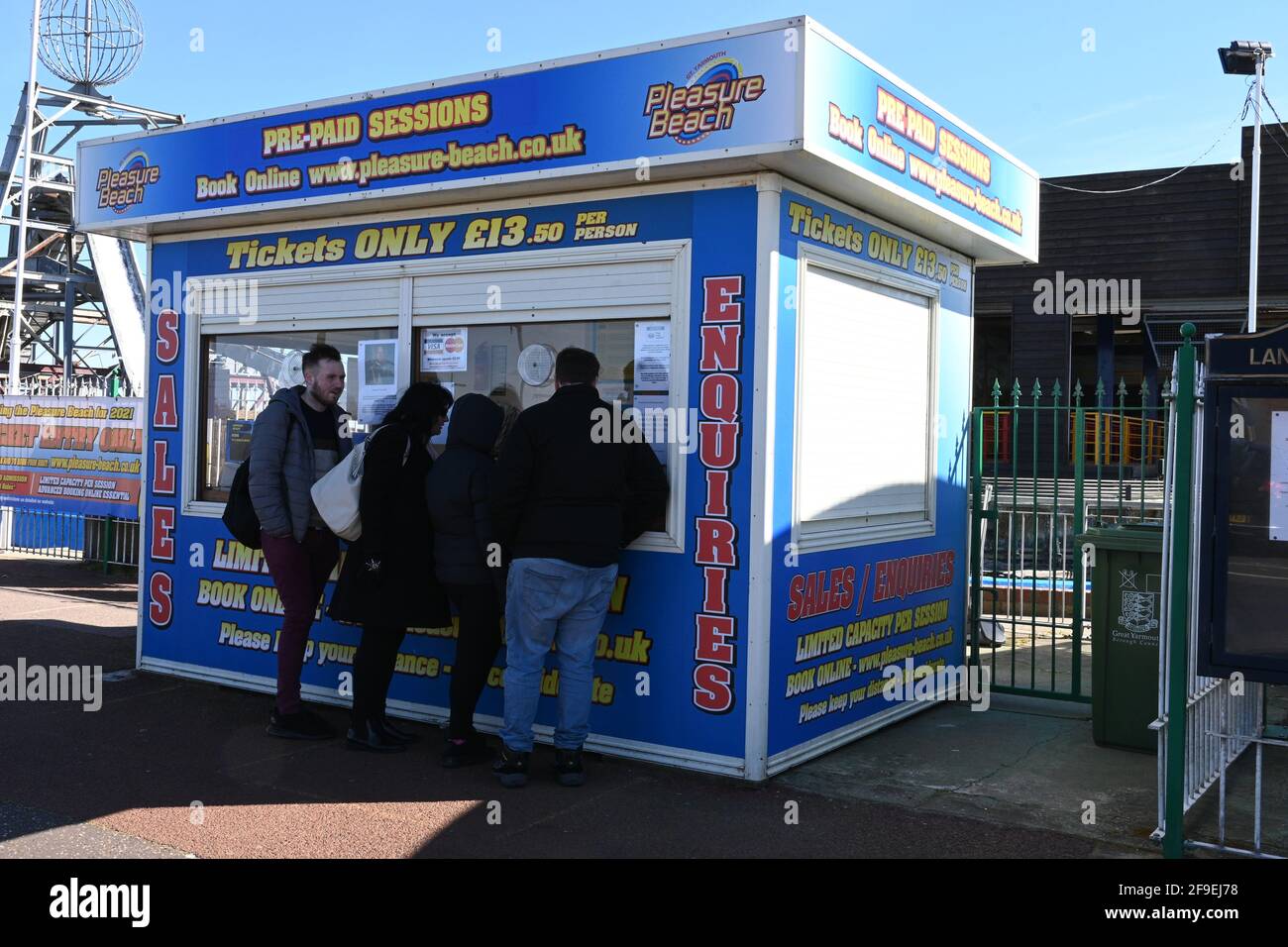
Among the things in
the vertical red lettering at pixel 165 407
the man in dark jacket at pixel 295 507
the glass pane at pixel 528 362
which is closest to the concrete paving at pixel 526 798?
the man in dark jacket at pixel 295 507

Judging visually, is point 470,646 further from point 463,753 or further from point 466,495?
point 466,495

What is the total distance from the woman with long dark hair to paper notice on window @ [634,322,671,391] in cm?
107

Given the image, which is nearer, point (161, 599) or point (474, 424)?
point (474, 424)

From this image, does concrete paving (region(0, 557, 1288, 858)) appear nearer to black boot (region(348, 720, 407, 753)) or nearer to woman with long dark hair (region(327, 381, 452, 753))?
black boot (region(348, 720, 407, 753))

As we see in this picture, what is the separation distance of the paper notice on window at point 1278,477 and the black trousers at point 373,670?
165 inches

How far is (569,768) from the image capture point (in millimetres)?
5773

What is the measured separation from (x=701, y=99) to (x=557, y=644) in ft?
9.04

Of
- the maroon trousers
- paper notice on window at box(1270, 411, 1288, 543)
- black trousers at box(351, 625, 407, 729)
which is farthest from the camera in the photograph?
the maroon trousers

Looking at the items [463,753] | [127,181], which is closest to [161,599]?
[127,181]

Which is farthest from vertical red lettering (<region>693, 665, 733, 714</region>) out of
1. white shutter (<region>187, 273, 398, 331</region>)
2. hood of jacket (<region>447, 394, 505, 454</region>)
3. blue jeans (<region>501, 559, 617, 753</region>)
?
white shutter (<region>187, 273, 398, 331</region>)

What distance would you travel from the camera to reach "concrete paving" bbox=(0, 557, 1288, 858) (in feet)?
16.1

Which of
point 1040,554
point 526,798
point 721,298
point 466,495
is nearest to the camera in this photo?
point 526,798

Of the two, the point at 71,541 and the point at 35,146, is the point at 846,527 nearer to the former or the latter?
the point at 71,541

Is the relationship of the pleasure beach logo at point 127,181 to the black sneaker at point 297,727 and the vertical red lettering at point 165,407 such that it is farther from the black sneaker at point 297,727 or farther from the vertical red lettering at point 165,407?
the black sneaker at point 297,727
